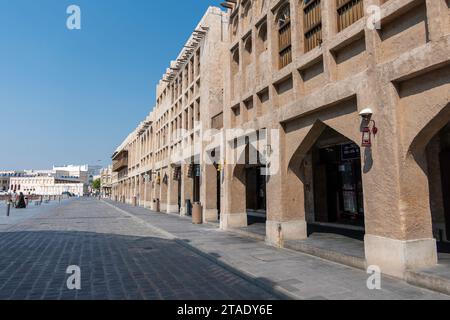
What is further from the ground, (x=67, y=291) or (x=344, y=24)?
(x=344, y=24)

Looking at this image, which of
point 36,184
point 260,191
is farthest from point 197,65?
point 36,184

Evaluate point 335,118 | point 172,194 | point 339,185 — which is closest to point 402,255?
point 335,118

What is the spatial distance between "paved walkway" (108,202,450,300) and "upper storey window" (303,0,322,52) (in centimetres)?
637

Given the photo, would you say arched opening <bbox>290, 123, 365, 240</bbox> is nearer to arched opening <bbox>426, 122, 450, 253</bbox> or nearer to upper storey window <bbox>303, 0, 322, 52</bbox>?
arched opening <bbox>426, 122, 450, 253</bbox>

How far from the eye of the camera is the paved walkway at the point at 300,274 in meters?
5.80

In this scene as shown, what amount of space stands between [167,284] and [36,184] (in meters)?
177

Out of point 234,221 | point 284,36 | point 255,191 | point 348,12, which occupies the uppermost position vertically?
point 284,36

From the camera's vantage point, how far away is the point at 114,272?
758 centimetres

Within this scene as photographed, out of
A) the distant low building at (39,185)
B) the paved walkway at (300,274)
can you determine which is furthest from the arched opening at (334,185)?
the distant low building at (39,185)

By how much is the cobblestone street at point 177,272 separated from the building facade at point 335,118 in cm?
120

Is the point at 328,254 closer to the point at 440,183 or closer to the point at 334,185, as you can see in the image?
the point at 440,183

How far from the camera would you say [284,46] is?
462 inches

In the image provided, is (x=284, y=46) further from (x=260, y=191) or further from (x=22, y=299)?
(x=260, y=191)

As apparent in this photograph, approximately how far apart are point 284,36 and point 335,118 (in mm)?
4506
